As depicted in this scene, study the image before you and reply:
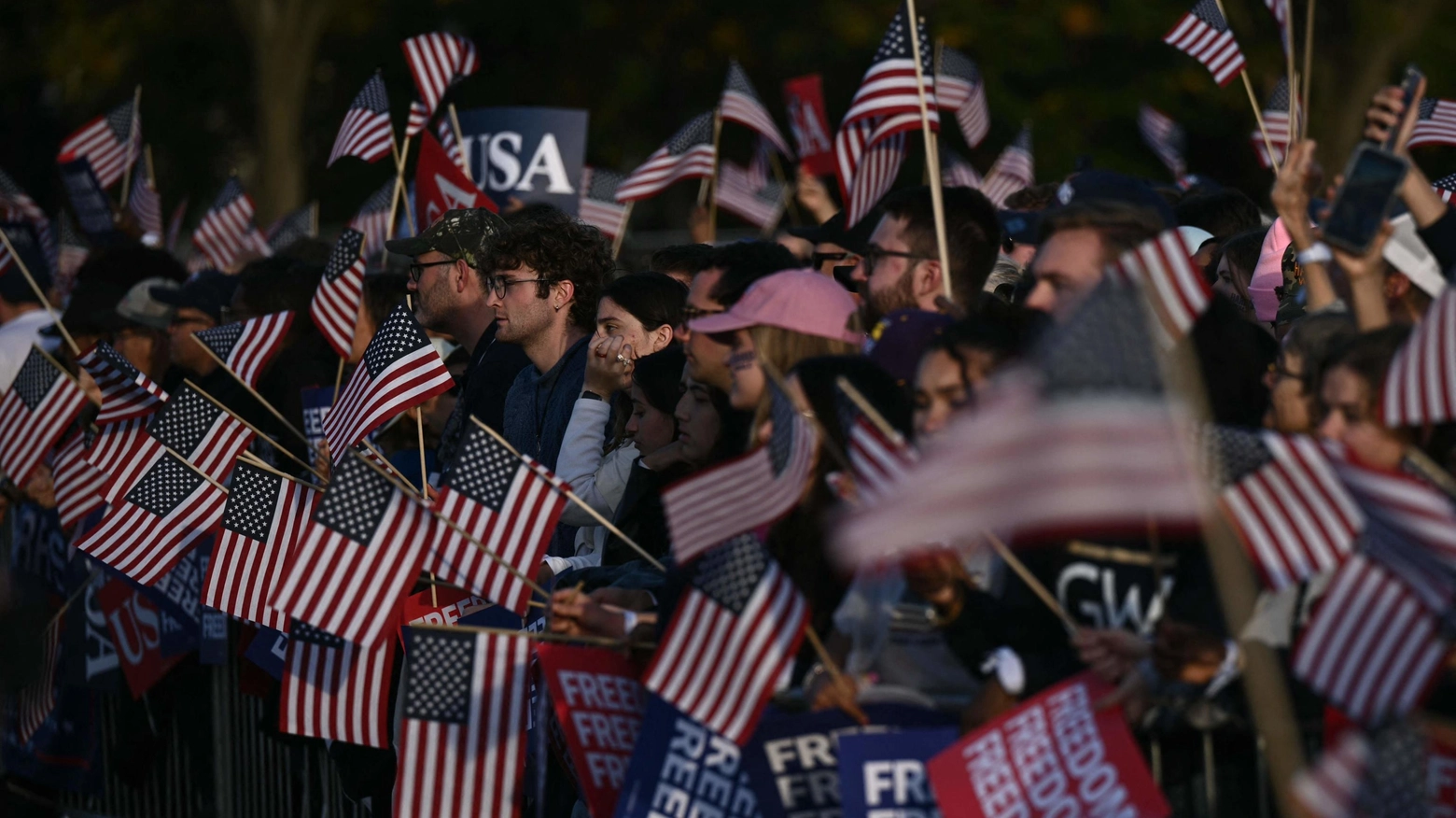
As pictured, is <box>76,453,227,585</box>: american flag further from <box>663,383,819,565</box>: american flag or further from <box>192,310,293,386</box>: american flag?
<box>663,383,819,565</box>: american flag

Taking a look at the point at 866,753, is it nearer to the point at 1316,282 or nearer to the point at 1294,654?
the point at 1294,654

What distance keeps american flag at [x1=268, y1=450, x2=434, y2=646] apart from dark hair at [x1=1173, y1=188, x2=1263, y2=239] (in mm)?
4155

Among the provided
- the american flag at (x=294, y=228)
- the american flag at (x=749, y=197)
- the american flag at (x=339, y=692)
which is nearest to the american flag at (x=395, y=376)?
the american flag at (x=339, y=692)

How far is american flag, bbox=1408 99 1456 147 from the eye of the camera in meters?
9.30

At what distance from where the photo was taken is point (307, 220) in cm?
1661

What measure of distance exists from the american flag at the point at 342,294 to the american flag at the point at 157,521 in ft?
3.76

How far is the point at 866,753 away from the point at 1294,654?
100 cm

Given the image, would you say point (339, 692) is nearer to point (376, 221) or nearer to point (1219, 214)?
point (1219, 214)

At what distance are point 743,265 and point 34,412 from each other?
455 centimetres

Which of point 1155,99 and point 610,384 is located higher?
point 610,384

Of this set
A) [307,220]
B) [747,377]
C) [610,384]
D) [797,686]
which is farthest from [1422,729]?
[307,220]

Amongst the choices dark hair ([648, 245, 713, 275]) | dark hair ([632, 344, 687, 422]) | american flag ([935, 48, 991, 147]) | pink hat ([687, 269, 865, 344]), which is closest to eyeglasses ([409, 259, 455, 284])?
dark hair ([648, 245, 713, 275])

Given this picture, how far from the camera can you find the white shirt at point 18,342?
11.1m

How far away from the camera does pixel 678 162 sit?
13.0 m
